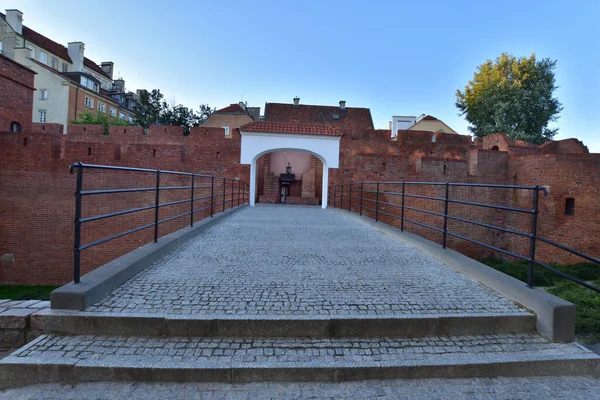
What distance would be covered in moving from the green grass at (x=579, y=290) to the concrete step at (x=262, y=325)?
1.79 metres

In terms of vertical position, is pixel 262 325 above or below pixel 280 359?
above

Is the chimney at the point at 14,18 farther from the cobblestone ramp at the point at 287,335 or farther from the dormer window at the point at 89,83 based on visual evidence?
the cobblestone ramp at the point at 287,335

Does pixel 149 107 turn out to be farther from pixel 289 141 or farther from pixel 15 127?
pixel 289 141

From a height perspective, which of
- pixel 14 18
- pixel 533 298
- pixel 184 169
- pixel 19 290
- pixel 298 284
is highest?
pixel 14 18

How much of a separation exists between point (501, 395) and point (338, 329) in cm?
103

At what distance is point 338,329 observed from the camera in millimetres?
2570

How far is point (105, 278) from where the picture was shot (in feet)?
9.80

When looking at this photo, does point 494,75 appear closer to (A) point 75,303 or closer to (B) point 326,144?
(B) point 326,144

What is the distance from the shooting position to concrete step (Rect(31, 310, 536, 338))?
2.46 metres

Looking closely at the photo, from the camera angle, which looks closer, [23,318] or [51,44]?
[23,318]

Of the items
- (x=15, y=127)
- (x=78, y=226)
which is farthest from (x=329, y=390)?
(x=15, y=127)

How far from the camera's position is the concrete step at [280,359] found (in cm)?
208

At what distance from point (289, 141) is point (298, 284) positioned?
1239 cm

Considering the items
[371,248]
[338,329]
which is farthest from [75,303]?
[371,248]
